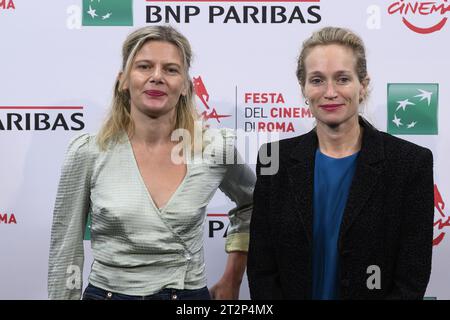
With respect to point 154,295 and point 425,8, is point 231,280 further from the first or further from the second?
point 425,8

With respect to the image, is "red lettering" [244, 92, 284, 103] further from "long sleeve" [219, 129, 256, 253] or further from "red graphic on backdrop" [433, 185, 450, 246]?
"red graphic on backdrop" [433, 185, 450, 246]

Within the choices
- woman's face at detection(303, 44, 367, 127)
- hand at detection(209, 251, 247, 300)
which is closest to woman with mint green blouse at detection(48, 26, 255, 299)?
hand at detection(209, 251, 247, 300)

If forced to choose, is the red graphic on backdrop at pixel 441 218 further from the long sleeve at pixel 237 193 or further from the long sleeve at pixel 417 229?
the long sleeve at pixel 237 193

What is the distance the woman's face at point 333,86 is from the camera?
139cm

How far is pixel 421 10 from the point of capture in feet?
5.42

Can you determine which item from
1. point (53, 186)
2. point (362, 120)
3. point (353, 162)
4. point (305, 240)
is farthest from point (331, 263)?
point (53, 186)

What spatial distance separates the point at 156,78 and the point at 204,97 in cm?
28

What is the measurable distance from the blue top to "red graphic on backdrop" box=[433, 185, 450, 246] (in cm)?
43

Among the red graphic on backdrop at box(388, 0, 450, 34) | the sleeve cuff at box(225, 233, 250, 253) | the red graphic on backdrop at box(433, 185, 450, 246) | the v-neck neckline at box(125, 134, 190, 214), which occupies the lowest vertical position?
the sleeve cuff at box(225, 233, 250, 253)

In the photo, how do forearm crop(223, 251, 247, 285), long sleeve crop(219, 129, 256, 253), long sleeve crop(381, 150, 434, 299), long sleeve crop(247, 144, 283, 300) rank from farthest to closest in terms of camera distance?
forearm crop(223, 251, 247, 285)
long sleeve crop(219, 129, 256, 253)
long sleeve crop(247, 144, 283, 300)
long sleeve crop(381, 150, 434, 299)

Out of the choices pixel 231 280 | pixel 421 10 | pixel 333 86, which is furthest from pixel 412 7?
pixel 231 280

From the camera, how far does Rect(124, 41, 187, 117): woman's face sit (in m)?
1.46

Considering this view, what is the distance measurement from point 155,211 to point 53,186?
0.47 meters
